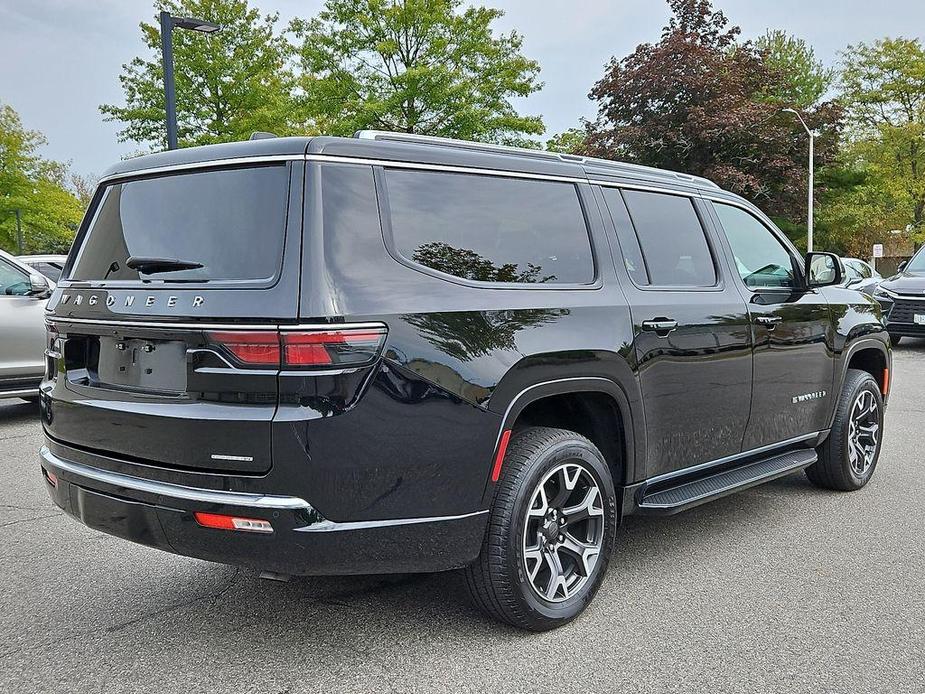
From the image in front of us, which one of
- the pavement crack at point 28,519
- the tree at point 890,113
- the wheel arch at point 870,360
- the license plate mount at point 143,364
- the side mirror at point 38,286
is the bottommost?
the pavement crack at point 28,519

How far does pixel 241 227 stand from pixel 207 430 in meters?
0.72

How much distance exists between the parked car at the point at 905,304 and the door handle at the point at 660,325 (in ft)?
37.4

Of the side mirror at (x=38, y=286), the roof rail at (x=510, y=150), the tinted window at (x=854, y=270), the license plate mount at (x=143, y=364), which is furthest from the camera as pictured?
the tinted window at (x=854, y=270)

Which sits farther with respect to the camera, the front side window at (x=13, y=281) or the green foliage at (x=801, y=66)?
the green foliage at (x=801, y=66)

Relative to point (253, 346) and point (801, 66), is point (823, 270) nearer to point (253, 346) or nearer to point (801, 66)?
point (253, 346)

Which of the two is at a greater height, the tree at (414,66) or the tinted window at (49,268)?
the tree at (414,66)

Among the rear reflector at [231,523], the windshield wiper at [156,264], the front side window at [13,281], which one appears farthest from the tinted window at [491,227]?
the front side window at [13,281]

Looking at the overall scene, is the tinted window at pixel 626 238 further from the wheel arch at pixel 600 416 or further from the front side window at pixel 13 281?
the front side window at pixel 13 281

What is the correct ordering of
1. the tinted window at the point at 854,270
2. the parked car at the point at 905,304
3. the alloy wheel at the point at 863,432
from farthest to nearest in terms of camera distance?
the tinted window at the point at 854,270
the parked car at the point at 905,304
the alloy wheel at the point at 863,432

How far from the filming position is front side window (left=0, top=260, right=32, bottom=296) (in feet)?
27.5

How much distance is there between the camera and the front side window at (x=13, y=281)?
330 inches

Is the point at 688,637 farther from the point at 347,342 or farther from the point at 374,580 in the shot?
the point at 347,342

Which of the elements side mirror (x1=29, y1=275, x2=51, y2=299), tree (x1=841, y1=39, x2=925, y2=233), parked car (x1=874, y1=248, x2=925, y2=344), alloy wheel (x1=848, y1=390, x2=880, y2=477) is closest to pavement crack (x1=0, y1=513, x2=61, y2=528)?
side mirror (x1=29, y1=275, x2=51, y2=299)

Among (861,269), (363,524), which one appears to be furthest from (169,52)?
(861,269)
